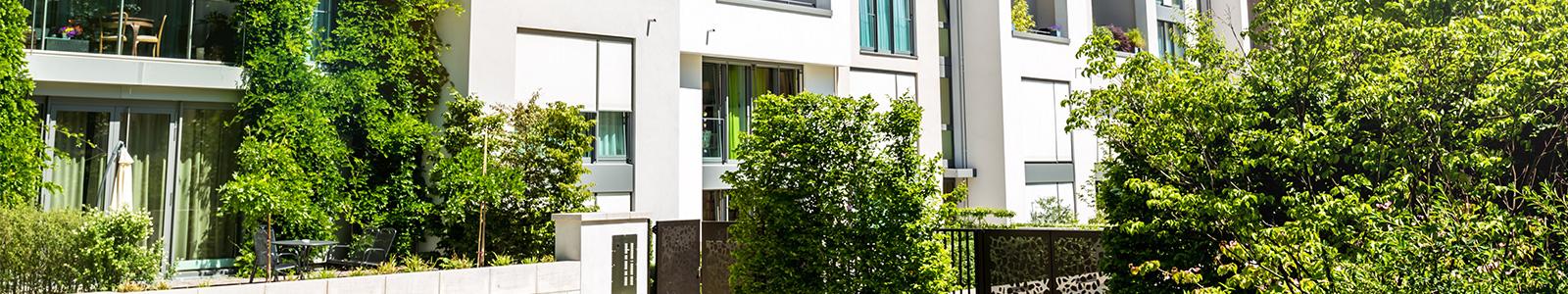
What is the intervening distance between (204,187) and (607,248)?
6067mm

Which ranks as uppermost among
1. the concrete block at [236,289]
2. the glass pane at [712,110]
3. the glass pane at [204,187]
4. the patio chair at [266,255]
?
the glass pane at [712,110]

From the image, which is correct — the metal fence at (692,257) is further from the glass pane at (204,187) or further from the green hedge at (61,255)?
the glass pane at (204,187)

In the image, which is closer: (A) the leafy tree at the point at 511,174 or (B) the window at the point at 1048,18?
(A) the leafy tree at the point at 511,174

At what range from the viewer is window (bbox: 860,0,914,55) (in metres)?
21.0

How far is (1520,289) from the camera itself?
4992 mm

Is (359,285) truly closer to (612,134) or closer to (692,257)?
(692,257)

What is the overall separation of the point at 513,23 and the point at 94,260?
→ 7.15 metres

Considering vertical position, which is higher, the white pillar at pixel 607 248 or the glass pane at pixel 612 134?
the glass pane at pixel 612 134

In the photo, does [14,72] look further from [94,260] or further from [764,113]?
[764,113]

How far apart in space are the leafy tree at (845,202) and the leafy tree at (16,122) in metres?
9.30

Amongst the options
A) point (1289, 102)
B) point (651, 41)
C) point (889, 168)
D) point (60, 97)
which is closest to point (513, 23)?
point (651, 41)

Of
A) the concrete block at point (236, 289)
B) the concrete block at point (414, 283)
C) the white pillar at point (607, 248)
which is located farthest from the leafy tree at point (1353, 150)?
the concrete block at point (236, 289)

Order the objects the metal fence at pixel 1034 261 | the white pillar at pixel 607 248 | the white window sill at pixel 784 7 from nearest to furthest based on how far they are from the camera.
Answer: the metal fence at pixel 1034 261
the white pillar at pixel 607 248
the white window sill at pixel 784 7

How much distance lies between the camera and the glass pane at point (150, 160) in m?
13.3
